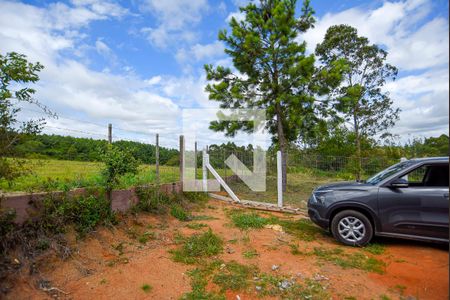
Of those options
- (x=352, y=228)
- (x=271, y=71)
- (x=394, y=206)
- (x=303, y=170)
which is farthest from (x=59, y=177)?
(x=303, y=170)

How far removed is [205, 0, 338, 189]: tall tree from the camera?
9.63 m

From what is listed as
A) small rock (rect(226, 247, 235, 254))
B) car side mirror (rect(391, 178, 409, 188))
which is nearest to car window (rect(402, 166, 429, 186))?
car side mirror (rect(391, 178, 409, 188))

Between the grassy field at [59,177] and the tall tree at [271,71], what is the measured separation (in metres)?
5.26

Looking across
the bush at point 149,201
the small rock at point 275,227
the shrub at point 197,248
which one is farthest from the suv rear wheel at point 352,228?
the bush at point 149,201

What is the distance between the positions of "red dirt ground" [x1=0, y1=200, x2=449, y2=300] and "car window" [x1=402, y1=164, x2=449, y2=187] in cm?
112

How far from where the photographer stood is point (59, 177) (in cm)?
499

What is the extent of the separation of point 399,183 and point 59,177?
6328 millimetres

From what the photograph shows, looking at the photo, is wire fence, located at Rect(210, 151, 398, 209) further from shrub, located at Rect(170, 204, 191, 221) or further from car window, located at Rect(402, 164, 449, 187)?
car window, located at Rect(402, 164, 449, 187)

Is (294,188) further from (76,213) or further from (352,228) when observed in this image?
(76,213)

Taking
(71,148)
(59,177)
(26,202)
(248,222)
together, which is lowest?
(248,222)

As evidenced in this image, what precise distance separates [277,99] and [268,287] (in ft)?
25.2

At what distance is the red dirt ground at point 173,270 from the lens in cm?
297

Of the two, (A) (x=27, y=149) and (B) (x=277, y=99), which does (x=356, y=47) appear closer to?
(B) (x=277, y=99)

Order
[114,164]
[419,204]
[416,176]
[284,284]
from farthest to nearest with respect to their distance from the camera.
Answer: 1. [114,164]
2. [416,176]
3. [419,204]
4. [284,284]
